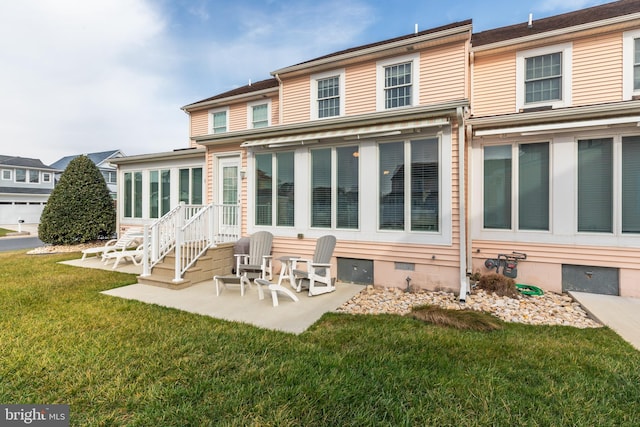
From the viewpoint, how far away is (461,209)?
5531 mm

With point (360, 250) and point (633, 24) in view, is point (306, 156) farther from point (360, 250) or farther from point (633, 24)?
point (633, 24)

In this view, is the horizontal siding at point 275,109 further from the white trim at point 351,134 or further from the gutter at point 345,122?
the white trim at point 351,134

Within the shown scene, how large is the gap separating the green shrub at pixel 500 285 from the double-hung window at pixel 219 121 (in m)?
11.3

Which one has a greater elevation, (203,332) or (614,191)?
(614,191)

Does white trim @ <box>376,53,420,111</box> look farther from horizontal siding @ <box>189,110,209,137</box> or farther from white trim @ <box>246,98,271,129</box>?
horizontal siding @ <box>189,110,209,137</box>

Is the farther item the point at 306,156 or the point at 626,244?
the point at 306,156

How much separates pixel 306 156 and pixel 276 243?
2.26 meters

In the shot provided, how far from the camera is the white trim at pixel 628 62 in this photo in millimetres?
7328

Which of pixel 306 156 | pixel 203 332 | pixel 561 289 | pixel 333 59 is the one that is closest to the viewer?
pixel 203 332

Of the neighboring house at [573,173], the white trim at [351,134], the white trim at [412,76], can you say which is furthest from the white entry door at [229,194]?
the neighboring house at [573,173]

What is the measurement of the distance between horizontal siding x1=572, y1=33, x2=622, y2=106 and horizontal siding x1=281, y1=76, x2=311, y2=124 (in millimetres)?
7456

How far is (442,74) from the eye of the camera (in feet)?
26.6

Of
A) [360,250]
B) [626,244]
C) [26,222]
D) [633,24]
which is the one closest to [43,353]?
[360,250]

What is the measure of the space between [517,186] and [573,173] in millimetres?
926
